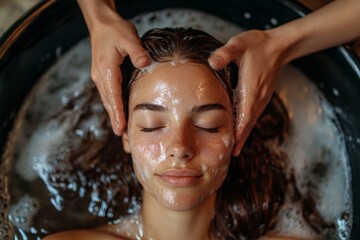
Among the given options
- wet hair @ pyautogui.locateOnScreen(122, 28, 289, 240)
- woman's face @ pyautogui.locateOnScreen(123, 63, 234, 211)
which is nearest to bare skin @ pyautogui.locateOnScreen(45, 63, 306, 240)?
woman's face @ pyautogui.locateOnScreen(123, 63, 234, 211)

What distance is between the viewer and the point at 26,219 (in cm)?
167

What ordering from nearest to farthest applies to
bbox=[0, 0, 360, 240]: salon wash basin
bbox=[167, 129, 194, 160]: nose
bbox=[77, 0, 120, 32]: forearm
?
bbox=[167, 129, 194, 160]: nose < bbox=[77, 0, 120, 32]: forearm < bbox=[0, 0, 360, 240]: salon wash basin

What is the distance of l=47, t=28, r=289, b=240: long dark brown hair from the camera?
1671 millimetres

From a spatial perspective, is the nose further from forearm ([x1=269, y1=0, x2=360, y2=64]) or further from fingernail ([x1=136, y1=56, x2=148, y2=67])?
forearm ([x1=269, y1=0, x2=360, y2=64])

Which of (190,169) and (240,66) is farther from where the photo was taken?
(240,66)

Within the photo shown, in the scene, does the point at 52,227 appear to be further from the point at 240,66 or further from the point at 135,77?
the point at 240,66

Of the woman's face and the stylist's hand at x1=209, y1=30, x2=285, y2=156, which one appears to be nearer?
the woman's face

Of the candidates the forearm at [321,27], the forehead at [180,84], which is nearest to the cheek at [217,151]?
the forehead at [180,84]

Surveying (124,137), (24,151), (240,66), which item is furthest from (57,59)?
(240,66)

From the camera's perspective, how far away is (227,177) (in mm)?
1685

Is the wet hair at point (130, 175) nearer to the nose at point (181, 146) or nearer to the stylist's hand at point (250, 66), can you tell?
the stylist's hand at point (250, 66)

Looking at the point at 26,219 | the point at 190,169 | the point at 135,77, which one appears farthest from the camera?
the point at 26,219

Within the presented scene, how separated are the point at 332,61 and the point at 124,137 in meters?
0.69

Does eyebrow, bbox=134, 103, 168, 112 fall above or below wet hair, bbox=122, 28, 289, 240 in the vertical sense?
above
